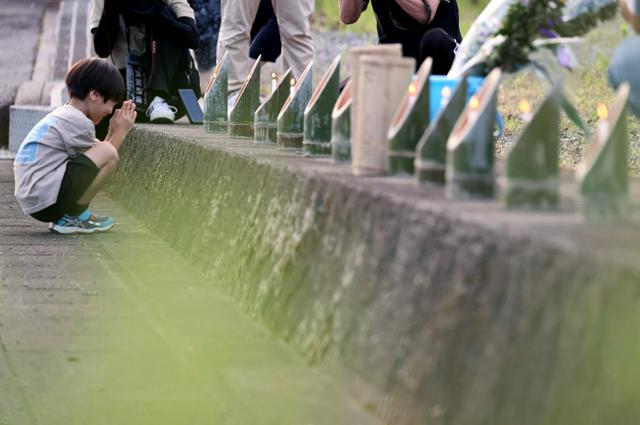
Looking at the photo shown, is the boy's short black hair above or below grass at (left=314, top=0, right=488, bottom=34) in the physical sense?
above

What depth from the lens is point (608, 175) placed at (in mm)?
3150

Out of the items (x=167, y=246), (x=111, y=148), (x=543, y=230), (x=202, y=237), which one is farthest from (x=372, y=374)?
(x=111, y=148)

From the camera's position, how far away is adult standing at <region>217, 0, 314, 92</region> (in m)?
8.85

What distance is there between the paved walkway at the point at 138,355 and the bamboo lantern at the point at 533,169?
63 cm

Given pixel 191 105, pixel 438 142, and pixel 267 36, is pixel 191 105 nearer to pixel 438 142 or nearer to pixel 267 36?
pixel 267 36

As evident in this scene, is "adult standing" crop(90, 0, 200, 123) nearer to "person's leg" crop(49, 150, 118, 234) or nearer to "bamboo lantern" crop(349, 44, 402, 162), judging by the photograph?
"person's leg" crop(49, 150, 118, 234)

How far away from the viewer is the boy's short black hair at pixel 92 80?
6969 millimetres

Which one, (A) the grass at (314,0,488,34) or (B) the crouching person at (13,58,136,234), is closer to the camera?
(B) the crouching person at (13,58,136,234)

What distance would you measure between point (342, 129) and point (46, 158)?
2466mm

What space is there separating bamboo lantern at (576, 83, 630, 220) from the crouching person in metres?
3.97

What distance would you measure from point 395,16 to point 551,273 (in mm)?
4432

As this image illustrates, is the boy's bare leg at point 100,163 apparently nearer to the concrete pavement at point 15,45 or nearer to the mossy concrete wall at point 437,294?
the mossy concrete wall at point 437,294

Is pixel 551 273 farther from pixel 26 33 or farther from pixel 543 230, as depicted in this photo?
pixel 26 33

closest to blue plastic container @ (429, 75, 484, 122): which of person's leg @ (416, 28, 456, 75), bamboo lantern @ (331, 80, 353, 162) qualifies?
bamboo lantern @ (331, 80, 353, 162)
